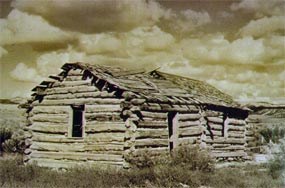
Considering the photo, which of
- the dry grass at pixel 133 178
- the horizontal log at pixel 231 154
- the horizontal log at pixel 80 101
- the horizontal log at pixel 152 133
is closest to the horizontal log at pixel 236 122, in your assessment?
the horizontal log at pixel 231 154

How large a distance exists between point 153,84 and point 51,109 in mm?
2837

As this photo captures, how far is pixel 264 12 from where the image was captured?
374 inches

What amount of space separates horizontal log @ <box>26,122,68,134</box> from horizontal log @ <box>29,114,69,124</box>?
4.1 inches

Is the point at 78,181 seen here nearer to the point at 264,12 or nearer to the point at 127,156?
the point at 127,156

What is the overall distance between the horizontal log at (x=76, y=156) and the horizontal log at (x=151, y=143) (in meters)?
0.54

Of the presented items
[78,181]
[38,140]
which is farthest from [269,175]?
[38,140]

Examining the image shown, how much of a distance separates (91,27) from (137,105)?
2.18 metres

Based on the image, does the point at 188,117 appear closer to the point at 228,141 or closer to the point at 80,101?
the point at 228,141

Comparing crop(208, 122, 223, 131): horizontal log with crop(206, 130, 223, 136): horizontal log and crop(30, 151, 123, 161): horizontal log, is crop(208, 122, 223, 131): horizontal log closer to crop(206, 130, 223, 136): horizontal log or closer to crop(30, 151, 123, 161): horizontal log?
crop(206, 130, 223, 136): horizontal log

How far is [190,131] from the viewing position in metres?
12.5

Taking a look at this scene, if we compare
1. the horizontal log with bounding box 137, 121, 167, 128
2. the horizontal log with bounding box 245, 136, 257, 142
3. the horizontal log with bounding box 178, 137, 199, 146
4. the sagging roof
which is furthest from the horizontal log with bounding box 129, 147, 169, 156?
the horizontal log with bounding box 245, 136, 257, 142

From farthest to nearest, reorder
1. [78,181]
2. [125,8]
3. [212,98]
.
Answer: [212,98], [125,8], [78,181]

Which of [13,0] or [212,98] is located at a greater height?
[13,0]

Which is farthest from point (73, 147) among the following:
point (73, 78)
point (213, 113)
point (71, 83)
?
point (213, 113)
